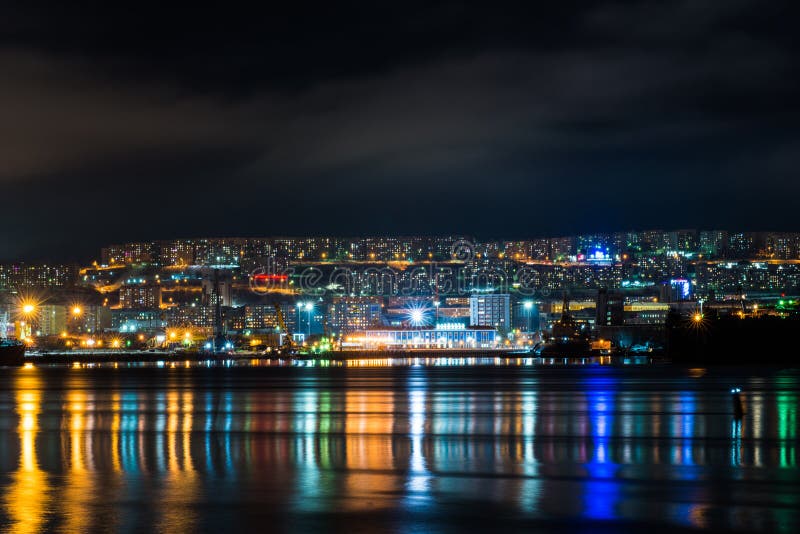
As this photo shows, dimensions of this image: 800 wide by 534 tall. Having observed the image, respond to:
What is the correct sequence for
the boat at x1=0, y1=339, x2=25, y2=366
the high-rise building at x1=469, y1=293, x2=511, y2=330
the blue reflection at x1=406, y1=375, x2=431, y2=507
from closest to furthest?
1. the blue reflection at x1=406, y1=375, x2=431, y2=507
2. the boat at x1=0, y1=339, x2=25, y2=366
3. the high-rise building at x1=469, y1=293, x2=511, y2=330

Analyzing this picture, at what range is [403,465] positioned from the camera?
20.1 metres

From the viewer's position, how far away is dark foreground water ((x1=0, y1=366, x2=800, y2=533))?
1502 centimetres

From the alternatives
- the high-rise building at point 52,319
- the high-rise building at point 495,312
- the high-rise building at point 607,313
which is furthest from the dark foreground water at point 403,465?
the high-rise building at point 52,319

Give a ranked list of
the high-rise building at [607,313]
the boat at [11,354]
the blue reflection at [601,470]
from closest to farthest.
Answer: the blue reflection at [601,470]
the boat at [11,354]
the high-rise building at [607,313]

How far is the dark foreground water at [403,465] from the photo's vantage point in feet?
49.3

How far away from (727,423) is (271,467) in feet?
42.9

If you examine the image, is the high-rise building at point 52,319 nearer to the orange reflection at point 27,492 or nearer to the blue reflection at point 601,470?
the blue reflection at point 601,470

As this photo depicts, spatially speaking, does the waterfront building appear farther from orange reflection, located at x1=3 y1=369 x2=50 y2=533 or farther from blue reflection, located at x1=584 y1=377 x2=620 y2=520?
orange reflection, located at x1=3 y1=369 x2=50 y2=533

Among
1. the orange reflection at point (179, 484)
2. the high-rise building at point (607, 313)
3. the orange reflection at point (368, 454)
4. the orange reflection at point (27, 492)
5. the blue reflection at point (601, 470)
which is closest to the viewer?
the orange reflection at point (179, 484)

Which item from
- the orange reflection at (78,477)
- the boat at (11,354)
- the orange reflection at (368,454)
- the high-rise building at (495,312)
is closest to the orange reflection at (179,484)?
the orange reflection at (78,477)

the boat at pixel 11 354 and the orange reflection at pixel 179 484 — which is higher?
the orange reflection at pixel 179 484

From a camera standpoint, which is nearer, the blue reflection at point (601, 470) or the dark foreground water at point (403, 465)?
the dark foreground water at point (403, 465)

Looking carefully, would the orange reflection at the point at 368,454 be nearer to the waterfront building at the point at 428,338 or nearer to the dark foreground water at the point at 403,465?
the dark foreground water at the point at 403,465

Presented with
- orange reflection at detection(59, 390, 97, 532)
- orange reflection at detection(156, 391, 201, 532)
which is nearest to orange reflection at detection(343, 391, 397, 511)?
orange reflection at detection(156, 391, 201, 532)
